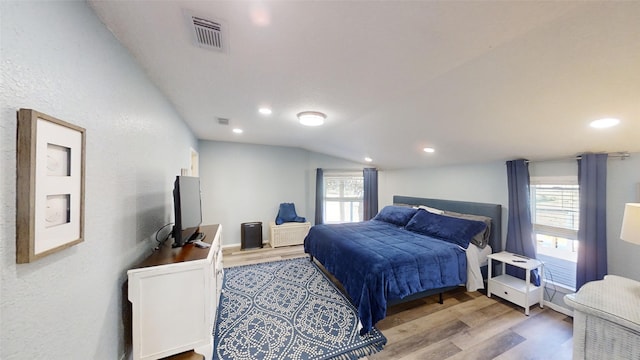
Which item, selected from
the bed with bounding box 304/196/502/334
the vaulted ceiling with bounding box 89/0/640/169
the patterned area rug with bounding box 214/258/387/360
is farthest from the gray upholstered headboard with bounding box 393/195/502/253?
the patterned area rug with bounding box 214/258/387/360

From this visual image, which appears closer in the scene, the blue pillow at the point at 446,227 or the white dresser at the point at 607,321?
the white dresser at the point at 607,321

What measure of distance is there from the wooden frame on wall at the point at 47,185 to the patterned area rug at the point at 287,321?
1597 mm

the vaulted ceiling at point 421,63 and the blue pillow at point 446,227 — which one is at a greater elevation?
the vaulted ceiling at point 421,63

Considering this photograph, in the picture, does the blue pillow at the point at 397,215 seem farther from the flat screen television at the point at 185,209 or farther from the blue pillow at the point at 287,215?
the flat screen television at the point at 185,209

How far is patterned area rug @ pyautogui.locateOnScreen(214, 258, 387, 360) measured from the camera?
6.05 feet

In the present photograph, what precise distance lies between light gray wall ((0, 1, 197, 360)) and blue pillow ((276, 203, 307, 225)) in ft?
9.97

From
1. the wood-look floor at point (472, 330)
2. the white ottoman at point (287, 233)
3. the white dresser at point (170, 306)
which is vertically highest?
the white dresser at point (170, 306)

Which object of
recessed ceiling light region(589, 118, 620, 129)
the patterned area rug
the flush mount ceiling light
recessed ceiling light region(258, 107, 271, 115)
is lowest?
the patterned area rug

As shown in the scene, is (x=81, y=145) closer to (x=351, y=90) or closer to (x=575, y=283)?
(x=351, y=90)

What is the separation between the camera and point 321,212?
5.22m

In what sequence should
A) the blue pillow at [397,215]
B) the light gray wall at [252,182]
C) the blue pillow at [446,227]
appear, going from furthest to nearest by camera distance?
1. the light gray wall at [252,182]
2. the blue pillow at [397,215]
3. the blue pillow at [446,227]

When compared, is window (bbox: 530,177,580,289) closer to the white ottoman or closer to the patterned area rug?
the patterned area rug

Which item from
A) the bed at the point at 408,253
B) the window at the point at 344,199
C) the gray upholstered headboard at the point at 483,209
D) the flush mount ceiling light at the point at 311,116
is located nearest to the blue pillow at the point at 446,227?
the bed at the point at 408,253

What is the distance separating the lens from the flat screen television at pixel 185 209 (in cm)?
165
